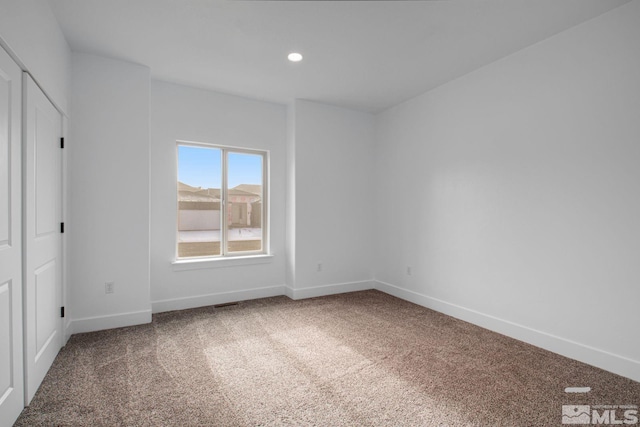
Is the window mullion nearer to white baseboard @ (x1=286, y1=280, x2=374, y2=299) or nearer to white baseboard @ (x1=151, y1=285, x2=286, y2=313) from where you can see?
white baseboard @ (x1=151, y1=285, x2=286, y2=313)

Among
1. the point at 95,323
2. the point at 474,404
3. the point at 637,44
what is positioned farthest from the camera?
the point at 95,323

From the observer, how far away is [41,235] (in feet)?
7.54

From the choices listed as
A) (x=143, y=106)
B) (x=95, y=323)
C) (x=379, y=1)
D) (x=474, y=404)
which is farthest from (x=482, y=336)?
(x=143, y=106)

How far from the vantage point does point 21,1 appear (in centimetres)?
187

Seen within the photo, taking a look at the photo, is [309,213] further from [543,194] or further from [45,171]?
[45,171]

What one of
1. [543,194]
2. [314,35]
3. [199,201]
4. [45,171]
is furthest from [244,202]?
[543,194]

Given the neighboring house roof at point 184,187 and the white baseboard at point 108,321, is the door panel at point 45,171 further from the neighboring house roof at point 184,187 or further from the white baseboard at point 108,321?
the neighboring house roof at point 184,187

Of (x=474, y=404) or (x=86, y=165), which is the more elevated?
(x=86, y=165)

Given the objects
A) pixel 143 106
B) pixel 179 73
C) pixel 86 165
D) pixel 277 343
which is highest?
pixel 179 73

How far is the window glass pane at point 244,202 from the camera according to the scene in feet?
14.4

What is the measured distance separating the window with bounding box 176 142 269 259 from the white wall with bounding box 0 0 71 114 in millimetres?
1406

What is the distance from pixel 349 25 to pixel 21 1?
2152 millimetres

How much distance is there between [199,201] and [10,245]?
2405 mm

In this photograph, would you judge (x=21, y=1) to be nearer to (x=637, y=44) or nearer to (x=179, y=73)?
(x=179, y=73)
